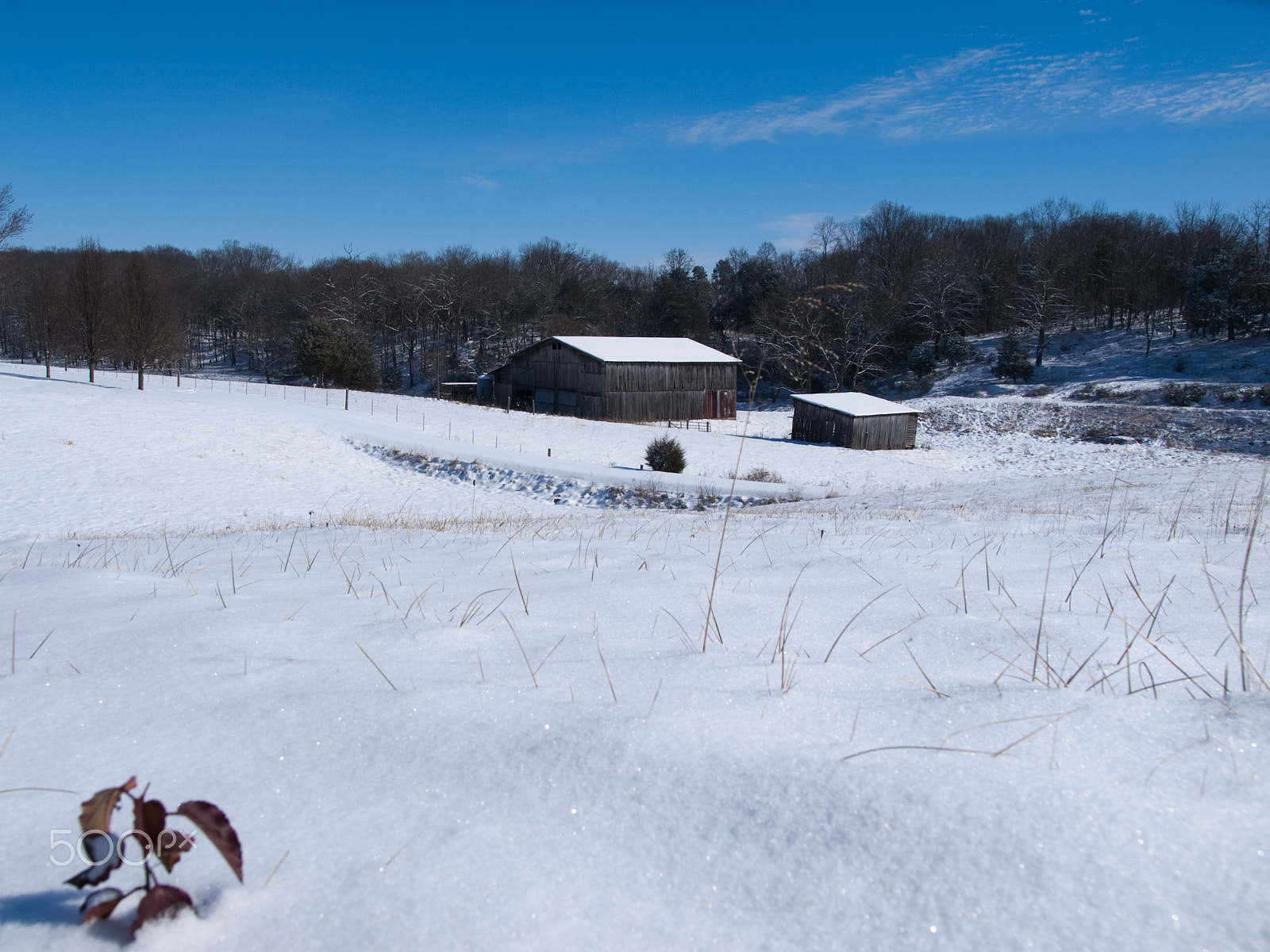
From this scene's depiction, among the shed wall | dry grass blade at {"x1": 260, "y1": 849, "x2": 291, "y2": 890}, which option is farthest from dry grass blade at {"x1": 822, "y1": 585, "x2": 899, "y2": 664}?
the shed wall

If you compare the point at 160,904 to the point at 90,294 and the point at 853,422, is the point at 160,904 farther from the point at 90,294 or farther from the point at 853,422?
the point at 90,294

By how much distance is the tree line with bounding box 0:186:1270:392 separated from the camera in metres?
41.3

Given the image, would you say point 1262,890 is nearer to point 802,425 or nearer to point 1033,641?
point 1033,641

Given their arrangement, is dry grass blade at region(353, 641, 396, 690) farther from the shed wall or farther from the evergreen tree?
the evergreen tree

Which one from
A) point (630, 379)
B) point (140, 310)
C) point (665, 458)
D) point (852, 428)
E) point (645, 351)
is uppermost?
point (140, 310)

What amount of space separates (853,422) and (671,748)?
35.1 m

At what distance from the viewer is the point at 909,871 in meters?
1.20

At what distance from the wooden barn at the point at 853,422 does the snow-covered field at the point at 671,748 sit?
32.0m

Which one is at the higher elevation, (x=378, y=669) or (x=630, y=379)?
(x=630, y=379)

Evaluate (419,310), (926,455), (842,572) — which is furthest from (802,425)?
(419,310)

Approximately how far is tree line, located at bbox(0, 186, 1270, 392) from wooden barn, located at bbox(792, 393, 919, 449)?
2.36 m

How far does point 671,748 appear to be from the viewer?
1.59m

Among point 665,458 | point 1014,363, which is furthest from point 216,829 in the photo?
point 1014,363

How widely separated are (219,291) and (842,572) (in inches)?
4326
